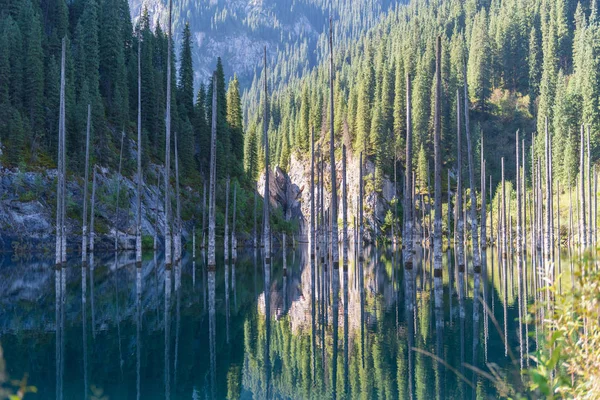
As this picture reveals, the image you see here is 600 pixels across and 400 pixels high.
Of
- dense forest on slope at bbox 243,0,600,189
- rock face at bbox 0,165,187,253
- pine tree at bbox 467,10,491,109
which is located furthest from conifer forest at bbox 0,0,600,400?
dense forest on slope at bbox 243,0,600,189

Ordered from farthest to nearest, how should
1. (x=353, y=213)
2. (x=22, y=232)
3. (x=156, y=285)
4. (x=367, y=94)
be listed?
(x=367, y=94)
(x=353, y=213)
(x=22, y=232)
(x=156, y=285)

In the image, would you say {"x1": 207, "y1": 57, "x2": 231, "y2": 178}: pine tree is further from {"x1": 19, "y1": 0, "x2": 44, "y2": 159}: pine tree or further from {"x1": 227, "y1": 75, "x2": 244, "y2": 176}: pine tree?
{"x1": 19, "y1": 0, "x2": 44, "y2": 159}: pine tree

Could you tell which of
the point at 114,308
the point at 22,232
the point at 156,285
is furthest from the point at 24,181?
the point at 114,308

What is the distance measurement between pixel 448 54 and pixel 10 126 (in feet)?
301

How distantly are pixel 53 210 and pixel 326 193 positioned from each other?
194 feet

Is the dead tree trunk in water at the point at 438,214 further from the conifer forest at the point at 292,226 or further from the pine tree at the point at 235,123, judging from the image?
the pine tree at the point at 235,123

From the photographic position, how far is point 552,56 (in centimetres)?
11475

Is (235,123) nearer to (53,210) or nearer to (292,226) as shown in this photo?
(292,226)

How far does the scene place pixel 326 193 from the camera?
104m

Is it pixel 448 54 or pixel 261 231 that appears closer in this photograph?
pixel 261 231

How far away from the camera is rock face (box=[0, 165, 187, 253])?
49.4 m

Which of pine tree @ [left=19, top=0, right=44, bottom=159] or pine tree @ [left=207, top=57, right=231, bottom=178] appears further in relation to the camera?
pine tree @ [left=207, top=57, right=231, bottom=178]

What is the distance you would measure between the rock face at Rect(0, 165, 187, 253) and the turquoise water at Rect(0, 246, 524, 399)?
22.3 m

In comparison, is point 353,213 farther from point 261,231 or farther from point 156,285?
point 156,285
